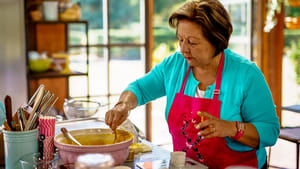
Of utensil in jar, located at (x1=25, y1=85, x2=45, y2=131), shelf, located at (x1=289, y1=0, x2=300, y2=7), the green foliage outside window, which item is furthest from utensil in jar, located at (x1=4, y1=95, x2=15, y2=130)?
the green foliage outside window

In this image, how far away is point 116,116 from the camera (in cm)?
181

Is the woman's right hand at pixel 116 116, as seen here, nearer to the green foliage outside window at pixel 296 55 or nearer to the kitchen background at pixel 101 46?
the kitchen background at pixel 101 46

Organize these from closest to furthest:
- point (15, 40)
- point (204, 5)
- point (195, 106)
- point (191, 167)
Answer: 1. point (191, 167)
2. point (204, 5)
3. point (195, 106)
4. point (15, 40)

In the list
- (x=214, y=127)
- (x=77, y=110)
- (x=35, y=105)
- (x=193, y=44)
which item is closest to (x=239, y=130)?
(x=214, y=127)

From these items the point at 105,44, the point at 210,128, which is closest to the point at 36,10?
the point at 105,44

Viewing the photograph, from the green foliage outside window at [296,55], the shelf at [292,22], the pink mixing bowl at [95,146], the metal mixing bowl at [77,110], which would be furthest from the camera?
the green foliage outside window at [296,55]

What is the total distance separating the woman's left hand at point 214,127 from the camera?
164 centimetres

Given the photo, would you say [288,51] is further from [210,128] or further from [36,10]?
[210,128]

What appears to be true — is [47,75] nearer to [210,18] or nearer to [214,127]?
[210,18]

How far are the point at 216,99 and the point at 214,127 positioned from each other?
0.30 metres

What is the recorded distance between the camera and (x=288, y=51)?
509 centimetres

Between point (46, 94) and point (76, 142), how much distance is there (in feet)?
0.78

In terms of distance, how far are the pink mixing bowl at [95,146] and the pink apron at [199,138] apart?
0.41m

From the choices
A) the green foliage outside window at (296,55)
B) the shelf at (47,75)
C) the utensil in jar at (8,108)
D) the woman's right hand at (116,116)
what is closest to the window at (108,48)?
the shelf at (47,75)
